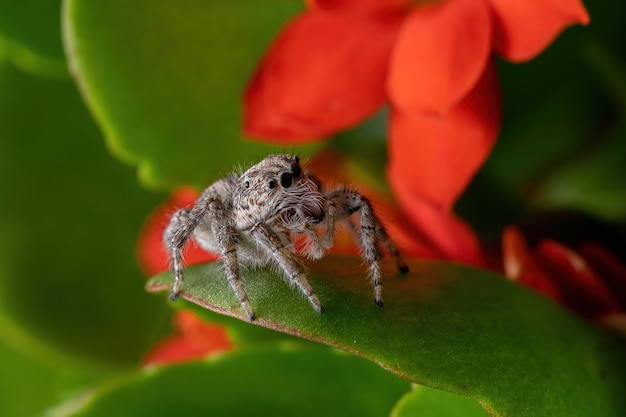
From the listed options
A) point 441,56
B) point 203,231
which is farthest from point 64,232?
point 441,56

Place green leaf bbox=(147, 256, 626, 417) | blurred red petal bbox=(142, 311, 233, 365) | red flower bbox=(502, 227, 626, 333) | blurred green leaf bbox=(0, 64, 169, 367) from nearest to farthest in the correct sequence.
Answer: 1. green leaf bbox=(147, 256, 626, 417)
2. red flower bbox=(502, 227, 626, 333)
3. blurred red petal bbox=(142, 311, 233, 365)
4. blurred green leaf bbox=(0, 64, 169, 367)

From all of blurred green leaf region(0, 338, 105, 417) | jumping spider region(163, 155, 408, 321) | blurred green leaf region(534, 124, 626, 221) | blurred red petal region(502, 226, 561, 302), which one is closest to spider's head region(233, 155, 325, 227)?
jumping spider region(163, 155, 408, 321)

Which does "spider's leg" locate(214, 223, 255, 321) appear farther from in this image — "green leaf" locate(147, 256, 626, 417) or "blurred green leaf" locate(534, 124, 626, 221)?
"blurred green leaf" locate(534, 124, 626, 221)

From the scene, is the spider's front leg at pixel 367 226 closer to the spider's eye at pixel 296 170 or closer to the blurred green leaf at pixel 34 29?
the spider's eye at pixel 296 170

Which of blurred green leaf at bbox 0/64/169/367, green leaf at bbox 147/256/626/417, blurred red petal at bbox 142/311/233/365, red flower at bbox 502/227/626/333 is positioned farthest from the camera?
blurred green leaf at bbox 0/64/169/367

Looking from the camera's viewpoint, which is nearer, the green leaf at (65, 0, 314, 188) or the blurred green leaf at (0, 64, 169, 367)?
the green leaf at (65, 0, 314, 188)

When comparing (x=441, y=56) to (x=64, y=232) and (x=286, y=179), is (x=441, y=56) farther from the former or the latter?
(x=64, y=232)
